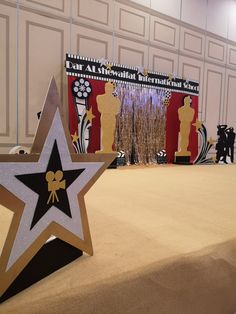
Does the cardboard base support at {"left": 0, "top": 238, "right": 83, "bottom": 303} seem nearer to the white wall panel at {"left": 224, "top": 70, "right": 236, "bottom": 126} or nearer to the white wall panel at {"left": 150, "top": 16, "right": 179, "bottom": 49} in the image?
the white wall panel at {"left": 150, "top": 16, "right": 179, "bottom": 49}

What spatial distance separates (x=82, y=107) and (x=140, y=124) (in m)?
0.55

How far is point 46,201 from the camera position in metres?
0.49

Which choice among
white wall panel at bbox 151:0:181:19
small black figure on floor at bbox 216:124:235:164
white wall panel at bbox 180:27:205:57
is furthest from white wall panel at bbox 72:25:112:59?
small black figure on floor at bbox 216:124:235:164

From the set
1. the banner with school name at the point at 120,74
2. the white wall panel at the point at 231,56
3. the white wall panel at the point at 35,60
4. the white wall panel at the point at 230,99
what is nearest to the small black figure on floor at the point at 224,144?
the white wall panel at the point at 230,99

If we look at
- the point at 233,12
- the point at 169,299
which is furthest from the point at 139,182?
the point at 233,12

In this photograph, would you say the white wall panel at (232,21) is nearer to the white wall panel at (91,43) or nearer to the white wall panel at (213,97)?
the white wall panel at (213,97)

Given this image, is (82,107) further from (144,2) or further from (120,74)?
(144,2)

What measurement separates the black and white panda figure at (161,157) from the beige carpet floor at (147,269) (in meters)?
1.72

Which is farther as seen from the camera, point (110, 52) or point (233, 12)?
point (233, 12)

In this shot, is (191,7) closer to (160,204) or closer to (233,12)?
(233,12)

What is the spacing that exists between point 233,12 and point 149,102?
1956 millimetres

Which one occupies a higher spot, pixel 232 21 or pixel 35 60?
pixel 232 21

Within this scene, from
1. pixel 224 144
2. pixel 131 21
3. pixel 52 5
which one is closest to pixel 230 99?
pixel 224 144

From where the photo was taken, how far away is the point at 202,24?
129 inches
